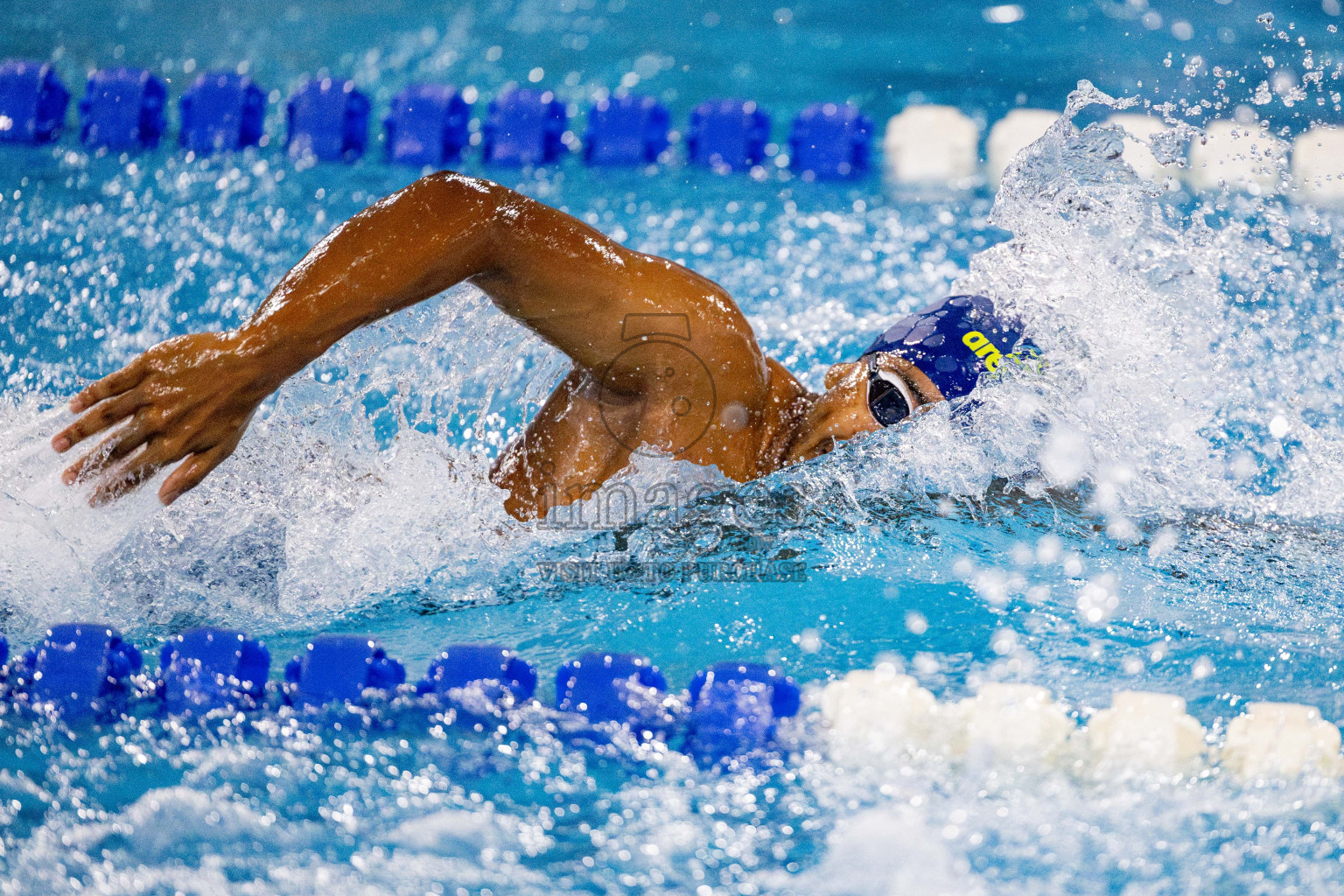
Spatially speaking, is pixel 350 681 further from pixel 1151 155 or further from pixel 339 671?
pixel 1151 155

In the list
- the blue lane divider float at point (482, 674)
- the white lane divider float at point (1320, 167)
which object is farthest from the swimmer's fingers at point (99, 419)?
the white lane divider float at point (1320, 167)

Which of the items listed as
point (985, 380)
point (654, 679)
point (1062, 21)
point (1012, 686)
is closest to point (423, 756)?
point (654, 679)

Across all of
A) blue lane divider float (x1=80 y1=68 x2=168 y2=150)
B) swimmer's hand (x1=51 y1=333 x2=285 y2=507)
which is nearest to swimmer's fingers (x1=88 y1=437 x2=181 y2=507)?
swimmer's hand (x1=51 y1=333 x2=285 y2=507)

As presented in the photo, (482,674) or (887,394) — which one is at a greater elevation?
(887,394)

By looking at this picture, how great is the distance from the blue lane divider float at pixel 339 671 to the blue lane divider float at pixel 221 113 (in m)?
2.81

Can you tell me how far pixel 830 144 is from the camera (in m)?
4.09

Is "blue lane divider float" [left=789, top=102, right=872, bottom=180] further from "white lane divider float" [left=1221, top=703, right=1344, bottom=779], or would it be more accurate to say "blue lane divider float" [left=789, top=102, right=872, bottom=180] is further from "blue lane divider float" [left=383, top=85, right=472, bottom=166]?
"white lane divider float" [left=1221, top=703, right=1344, bottom=779]

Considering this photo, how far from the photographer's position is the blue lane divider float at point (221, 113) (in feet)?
13.3

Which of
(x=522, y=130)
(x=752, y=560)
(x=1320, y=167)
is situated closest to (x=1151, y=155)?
(x=1320, y=167)

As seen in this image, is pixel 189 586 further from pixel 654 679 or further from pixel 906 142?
pixel 906 142

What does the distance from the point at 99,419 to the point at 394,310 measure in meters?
0.37

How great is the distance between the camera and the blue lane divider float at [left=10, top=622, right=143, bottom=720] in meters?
1.65

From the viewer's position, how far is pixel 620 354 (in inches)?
69.0

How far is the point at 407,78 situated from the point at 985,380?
3.38m
